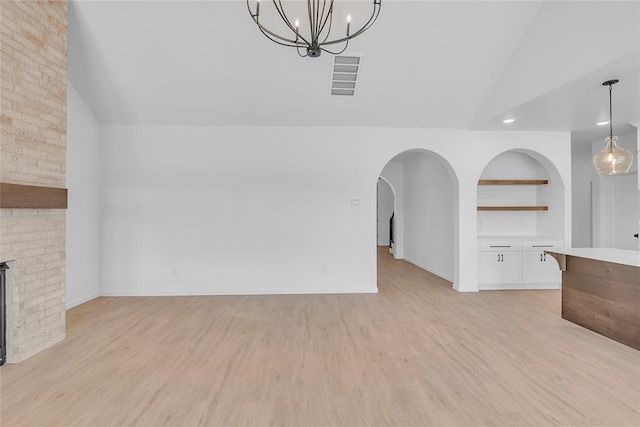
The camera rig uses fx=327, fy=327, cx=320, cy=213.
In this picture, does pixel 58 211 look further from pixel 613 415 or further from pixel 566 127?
pixel 566 127

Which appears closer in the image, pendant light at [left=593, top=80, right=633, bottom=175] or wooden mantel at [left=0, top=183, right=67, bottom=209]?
wooden mantel at [left=0, top=183, right=67, bottom=209]

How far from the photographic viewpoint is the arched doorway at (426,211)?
6305 millimetres

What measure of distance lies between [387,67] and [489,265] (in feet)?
12.1

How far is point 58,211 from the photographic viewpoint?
3.49m

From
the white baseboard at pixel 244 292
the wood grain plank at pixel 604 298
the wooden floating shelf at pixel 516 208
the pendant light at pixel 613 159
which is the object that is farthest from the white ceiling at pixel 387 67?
the white baseboard at pixel 244 292

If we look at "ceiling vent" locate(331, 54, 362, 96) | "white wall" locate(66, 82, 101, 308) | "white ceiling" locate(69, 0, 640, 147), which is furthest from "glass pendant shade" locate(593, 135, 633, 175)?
"white wall" locate(66, 82, 101, 308)

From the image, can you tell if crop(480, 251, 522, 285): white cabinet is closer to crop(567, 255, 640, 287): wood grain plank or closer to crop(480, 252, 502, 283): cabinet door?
crop(480, 252, 502, 283): cabinet door

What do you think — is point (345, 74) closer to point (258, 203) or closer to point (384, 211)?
point (258, 203)

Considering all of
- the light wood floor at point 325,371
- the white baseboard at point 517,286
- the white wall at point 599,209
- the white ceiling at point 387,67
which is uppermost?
the white ceiling at point 387,67

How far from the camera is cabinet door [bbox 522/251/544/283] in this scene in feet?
18.5

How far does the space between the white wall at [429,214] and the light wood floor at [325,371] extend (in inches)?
87.9

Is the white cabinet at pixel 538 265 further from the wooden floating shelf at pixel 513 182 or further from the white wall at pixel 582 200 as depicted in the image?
the white wall at pixel 582 200

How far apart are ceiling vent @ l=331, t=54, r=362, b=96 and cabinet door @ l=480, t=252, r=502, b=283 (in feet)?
11.6

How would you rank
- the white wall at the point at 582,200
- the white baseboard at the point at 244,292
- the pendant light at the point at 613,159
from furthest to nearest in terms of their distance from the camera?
the white wall at the point at 582,200
the white baseboard at the point at 244,292
the pendant light at the point at 613,159
